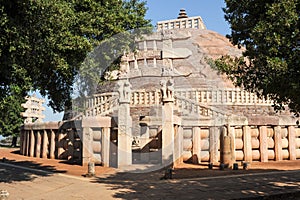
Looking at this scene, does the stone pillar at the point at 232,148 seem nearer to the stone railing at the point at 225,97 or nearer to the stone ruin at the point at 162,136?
the stone ruin at the point at 162,136

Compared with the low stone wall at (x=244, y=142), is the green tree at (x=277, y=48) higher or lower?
higher

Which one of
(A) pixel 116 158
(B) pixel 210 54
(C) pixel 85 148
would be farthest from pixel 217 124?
(B) pixel 210 54

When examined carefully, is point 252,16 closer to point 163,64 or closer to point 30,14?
point 30,14

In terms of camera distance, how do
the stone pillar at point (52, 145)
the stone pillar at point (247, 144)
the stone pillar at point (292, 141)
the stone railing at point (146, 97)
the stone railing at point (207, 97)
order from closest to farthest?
the stone pillar at point (247, 144)
the stone pillar at point (292, 141)
the stone pillar at point (52, 145)
the stone railing at point (146, 97)
the stone railing at point (207, 97)

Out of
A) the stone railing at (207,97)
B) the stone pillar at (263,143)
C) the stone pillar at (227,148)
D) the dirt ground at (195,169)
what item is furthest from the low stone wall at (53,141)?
the stone pillar at (263,143)

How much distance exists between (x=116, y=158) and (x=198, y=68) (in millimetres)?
27743

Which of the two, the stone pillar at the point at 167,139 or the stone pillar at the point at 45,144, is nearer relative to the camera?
the stone pillar at the point at 167,139

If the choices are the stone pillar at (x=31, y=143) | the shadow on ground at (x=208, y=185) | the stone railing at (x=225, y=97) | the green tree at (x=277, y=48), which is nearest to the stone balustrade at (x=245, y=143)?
the shadow on ground at (x=208, y=185)

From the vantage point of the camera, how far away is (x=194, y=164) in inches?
668

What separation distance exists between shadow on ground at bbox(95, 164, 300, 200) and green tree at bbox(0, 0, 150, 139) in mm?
4304

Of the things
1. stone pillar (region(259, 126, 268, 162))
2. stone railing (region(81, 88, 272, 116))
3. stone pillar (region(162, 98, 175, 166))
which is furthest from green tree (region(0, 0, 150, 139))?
stone railing (region(81, 88, 272, 116))

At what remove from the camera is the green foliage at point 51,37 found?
27.9 ft

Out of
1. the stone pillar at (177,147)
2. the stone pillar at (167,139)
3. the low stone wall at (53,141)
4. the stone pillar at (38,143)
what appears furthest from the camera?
the stone pillar at (38,143)

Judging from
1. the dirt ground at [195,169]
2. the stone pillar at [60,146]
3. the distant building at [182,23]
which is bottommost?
the dirt ground at [195,169]
